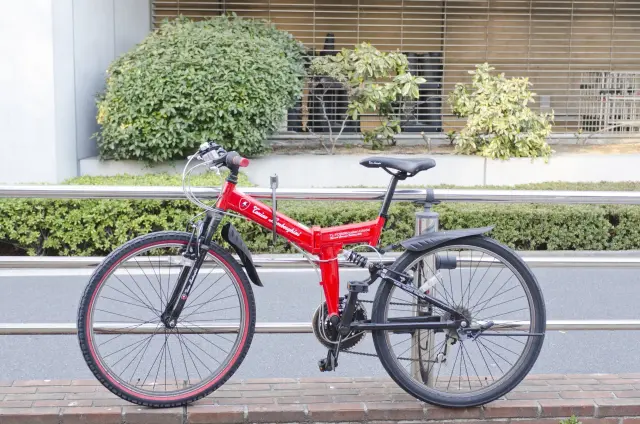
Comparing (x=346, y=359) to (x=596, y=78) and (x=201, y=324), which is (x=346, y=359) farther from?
(x=596, y=78)

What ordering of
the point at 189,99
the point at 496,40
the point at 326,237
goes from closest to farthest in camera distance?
1. the point at 326,237
2. the point at 189,99
3. the point at 496,40

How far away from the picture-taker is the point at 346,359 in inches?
233

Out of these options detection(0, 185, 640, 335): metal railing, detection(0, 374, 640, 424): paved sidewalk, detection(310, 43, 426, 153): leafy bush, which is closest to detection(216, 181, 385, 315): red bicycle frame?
detection(0, 185, 640, 335): metal railing

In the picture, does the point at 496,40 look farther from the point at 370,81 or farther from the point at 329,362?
the point at 329,362

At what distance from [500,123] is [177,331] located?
28.0 ft

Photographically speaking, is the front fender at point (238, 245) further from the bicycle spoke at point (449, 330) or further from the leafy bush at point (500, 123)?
the leafy bush at point (500, 123)

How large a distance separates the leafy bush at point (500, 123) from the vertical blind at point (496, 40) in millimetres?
1506

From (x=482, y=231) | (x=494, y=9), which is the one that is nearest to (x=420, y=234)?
(x=482, y=231)

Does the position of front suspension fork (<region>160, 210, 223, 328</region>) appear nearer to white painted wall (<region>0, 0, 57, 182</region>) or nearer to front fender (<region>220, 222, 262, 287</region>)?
front fender (<region>220, 222, 262, 287</region>)

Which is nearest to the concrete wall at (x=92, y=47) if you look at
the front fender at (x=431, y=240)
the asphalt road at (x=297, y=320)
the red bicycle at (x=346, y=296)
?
the asphalt road at (x=297, y=320)

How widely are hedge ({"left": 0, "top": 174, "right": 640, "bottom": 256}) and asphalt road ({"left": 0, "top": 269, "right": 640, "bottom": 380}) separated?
57cm

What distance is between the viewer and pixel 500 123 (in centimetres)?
1165

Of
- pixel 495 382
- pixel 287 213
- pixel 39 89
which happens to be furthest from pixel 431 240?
pixel 39 89

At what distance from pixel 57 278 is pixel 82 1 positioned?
4.45 metres
